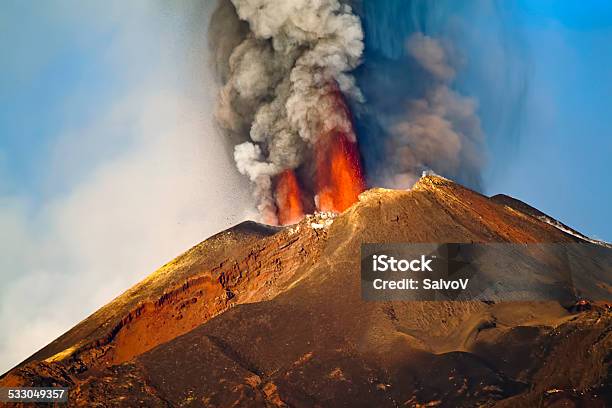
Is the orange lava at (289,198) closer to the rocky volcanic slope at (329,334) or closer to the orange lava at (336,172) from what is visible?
the orange lava at (336,172)

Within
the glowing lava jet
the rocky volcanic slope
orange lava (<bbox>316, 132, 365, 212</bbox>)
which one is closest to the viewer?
the rocky volcanic slope

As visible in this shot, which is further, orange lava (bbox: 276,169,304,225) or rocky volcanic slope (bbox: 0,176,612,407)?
orange lava (bbox: 276,169,304,225)

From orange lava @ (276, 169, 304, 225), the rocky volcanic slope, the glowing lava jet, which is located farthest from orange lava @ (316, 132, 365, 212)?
the rocky volcanic slope

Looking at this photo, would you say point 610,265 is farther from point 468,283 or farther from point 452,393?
point 452,393

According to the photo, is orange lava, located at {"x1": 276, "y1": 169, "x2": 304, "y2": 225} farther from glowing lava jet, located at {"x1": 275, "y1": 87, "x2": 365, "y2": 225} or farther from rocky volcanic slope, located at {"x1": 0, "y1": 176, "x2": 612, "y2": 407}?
rocky volcanic slope, located at {"x1": 0, "y1": 176, "x2": 612, "y2": 407}

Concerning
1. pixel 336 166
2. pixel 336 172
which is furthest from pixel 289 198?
pixel 336 166

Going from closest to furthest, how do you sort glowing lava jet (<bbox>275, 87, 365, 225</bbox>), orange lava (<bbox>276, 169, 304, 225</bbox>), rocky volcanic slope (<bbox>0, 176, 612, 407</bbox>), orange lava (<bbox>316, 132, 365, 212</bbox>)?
1. rocky volcanic slope (<bbox>0, 176, 612, 407</bbox>)
2. glowing lava jet (<bbox>275, 87, 365, 225</bbox>)
3. orange lava (<bbox>316, 132, 365, 212</bbox>)
4. orange lava (<bbox>276, 169, 304, 225</bbox>)

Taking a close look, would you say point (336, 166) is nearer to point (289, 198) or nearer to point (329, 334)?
point (289, 198)
